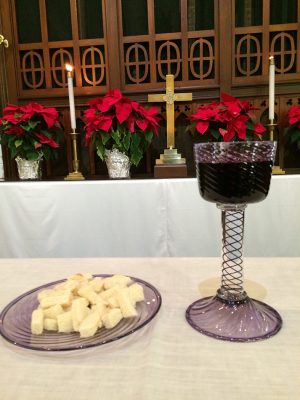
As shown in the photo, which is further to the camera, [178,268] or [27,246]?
[27,246]

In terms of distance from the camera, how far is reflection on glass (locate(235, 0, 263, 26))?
183cm

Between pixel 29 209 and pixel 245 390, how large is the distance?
124 cm

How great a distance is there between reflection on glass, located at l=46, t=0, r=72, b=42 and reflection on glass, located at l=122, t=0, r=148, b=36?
12.1 inches

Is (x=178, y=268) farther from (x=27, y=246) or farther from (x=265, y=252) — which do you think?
(x=27, y=246)

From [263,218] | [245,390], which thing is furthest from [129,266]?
[263,218]

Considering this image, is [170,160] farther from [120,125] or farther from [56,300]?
[56,300]

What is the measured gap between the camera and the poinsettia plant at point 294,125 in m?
1.63

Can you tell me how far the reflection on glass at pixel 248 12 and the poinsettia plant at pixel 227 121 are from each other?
556mm

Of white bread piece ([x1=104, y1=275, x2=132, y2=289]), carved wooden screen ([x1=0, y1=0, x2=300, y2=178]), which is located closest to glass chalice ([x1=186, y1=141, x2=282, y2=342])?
white bread piece ([x1=104, y1=275, x2=132, y2=289])

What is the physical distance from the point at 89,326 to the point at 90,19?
189 centimetres

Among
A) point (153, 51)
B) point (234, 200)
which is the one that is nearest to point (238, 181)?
point (234, 200)

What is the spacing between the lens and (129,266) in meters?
0.78

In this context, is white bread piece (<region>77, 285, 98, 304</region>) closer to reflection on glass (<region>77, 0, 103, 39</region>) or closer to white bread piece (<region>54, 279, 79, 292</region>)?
white bread piece (<region>54, 279, 79, 292</region>)

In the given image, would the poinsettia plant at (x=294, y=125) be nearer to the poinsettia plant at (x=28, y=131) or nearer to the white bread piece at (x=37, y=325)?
the poinsettia plant at (x=28, y=131)
